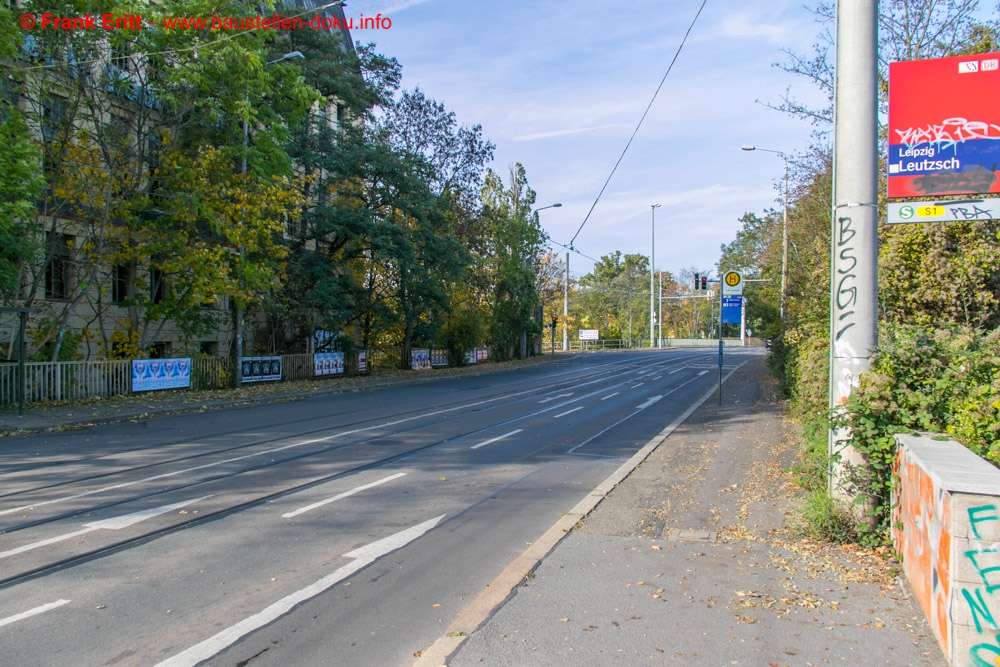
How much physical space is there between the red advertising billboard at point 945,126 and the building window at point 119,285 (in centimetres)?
2635

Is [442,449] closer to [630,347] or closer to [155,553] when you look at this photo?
[155,553]

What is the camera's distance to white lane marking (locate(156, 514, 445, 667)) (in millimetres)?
4023

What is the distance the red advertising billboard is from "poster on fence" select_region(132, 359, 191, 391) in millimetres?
20316

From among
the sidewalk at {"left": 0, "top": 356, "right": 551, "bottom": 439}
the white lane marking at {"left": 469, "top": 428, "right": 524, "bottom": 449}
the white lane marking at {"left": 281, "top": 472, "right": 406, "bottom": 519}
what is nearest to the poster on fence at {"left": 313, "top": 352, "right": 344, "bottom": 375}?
the sidewalk at {"left": 0, "top": 356, "right": 551, "bottom": 439}

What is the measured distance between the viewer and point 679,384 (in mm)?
27516

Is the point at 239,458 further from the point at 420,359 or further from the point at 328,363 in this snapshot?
the point at 420,359

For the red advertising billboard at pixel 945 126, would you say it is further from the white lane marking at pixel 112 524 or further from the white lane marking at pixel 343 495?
the white lane marking at pixel 112 524

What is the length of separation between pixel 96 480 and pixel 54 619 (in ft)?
16.6

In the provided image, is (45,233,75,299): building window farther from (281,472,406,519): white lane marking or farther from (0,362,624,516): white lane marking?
(281,472,406,519): white lane marking

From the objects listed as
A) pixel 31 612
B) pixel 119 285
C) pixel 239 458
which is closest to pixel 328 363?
pixel 119 285

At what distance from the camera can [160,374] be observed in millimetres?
21094

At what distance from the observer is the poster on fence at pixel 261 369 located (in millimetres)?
24578

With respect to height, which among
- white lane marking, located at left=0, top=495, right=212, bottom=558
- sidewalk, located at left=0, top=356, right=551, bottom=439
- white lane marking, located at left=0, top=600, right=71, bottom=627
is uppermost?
white lane marking, located at left=0, top=600, right=71, bottom=627

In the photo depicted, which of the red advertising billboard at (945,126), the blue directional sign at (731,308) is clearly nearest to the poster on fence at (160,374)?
the blue directional sign at (731,308)
